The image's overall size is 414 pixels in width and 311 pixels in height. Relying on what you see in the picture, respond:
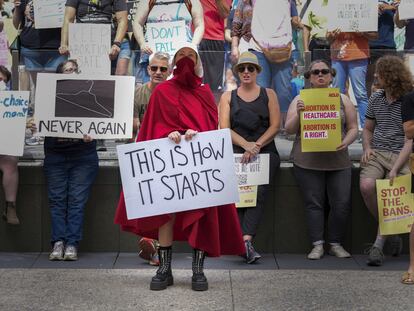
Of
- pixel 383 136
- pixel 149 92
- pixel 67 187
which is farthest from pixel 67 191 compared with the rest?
pixel 383 136

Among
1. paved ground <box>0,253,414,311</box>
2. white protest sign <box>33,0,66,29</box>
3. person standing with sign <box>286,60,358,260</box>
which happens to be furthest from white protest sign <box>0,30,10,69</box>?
person standing with sign <box>286,60,358,260</box>

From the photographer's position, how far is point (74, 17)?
9289mm

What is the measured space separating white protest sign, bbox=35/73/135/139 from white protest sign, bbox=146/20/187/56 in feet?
2.72

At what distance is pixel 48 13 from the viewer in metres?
9.38

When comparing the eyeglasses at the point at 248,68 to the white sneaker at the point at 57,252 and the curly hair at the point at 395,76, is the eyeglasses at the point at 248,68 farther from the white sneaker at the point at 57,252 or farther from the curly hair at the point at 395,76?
the white sneaker at the point at 57,252

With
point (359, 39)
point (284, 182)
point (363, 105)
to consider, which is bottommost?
point (284, 182)

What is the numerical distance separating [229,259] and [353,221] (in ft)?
3.97

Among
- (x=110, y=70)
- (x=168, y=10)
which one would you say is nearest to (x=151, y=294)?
(x=110, y=70)

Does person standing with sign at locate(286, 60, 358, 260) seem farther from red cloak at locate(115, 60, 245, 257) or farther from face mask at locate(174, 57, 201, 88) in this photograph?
face mask at locate(174, 57, 201, 88)

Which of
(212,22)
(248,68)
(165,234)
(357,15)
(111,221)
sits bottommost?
(111,221)

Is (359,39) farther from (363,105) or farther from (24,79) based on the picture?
(24,79)

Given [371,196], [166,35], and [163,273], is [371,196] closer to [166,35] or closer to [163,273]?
[163,273]

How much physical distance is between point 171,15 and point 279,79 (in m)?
1.26

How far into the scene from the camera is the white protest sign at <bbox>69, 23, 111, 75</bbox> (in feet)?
29.5
